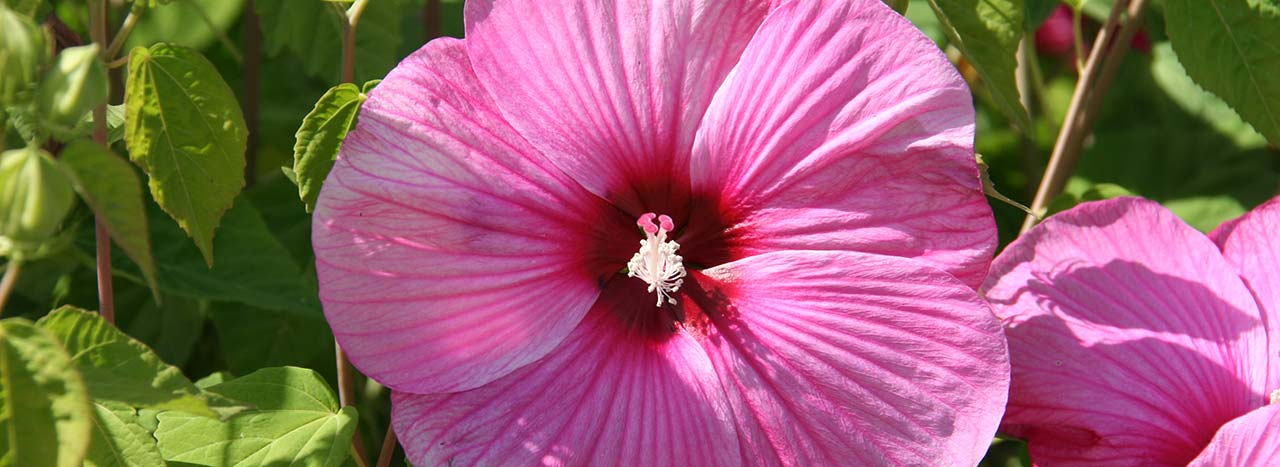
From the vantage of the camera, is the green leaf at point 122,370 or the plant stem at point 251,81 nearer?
the green leaf at point 122,370

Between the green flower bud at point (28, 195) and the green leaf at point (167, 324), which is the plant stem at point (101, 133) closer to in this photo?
the green flower bud at point (28, 195)

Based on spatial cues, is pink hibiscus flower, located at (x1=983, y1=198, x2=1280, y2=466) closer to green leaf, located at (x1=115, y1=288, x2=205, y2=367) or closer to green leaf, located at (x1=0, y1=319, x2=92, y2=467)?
green leaf, located at (x1=0, y1=319, x2=92, y2=467)

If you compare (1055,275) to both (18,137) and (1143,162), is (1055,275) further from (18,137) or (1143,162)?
(1143,162)

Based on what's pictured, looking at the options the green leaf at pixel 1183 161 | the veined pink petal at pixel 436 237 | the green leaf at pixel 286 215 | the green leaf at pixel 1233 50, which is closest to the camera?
the veined pink petal at pixel 436 237

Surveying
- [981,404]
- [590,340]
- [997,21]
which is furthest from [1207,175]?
[590,340]

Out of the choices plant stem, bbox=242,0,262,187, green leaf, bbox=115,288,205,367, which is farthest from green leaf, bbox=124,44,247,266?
plant stem, bbox=242,0,262,187

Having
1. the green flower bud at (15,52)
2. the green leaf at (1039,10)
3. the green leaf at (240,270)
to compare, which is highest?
the green flower bud at (15,52)

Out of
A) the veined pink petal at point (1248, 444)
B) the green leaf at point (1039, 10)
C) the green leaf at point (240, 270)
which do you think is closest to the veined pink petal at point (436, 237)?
Answer: the green leaf at point (240, 270)
